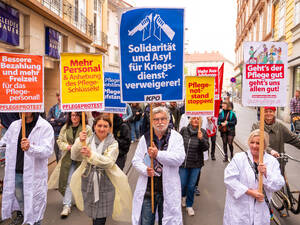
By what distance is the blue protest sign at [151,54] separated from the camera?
316cm

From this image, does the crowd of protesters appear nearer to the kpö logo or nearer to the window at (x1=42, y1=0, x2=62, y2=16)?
the kpö logo

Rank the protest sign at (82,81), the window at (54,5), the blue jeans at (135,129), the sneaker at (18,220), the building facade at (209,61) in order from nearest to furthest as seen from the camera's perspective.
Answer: the protest sign at (82,81) < the sneaker at (18,220) < the blue jeans at (135,129) < the window at (54,5) < the building facade at (209,61)

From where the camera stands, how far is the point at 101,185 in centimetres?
335

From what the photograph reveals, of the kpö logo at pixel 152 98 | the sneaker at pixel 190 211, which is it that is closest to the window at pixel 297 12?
the sneaker at pixel 190 211

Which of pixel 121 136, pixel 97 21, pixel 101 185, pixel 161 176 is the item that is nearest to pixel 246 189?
pixel 161 176

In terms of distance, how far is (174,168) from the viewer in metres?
3.20

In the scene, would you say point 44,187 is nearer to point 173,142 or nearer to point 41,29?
point 173,142

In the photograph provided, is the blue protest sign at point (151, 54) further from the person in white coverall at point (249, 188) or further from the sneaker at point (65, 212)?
the sneaker at point (65, 212)

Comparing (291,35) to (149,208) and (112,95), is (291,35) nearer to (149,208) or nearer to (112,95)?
(112,95)

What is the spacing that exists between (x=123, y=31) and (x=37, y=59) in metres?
1.36

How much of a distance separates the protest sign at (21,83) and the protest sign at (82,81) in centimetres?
45

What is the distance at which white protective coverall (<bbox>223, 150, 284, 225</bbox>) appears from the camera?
2.88 meters

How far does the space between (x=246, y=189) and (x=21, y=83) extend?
3097mm

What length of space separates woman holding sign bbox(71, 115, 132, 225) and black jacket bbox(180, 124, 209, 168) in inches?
58.7
